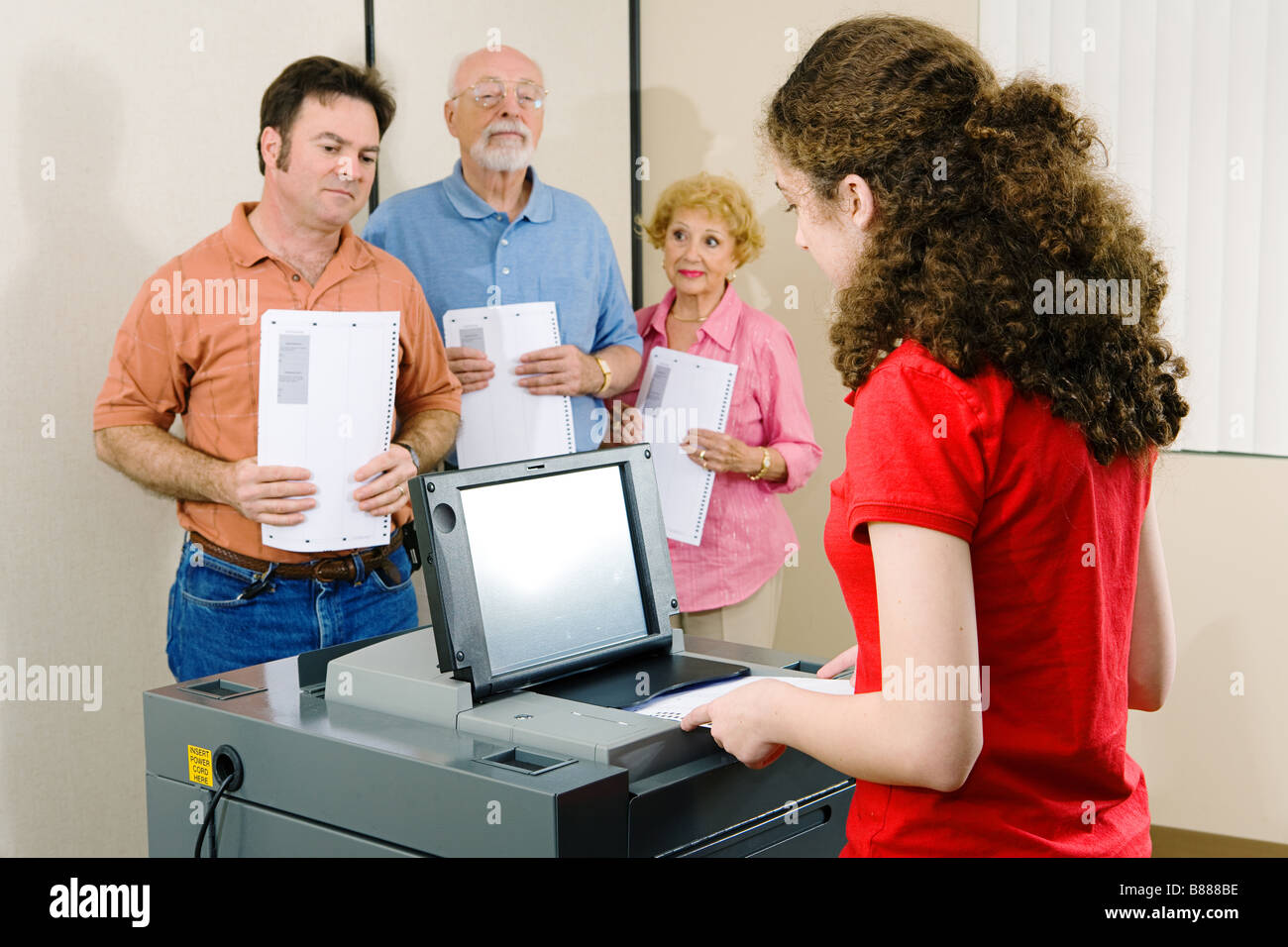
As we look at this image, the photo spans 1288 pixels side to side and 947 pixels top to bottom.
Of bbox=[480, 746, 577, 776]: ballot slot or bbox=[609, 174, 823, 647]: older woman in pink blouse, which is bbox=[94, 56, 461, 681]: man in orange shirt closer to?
bbox=[609, 174, 823, 647]: older woman in pink blouse

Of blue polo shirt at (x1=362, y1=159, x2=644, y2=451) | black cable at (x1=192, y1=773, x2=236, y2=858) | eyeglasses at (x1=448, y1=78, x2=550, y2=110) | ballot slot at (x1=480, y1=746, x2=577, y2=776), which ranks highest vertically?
eyeglasses at (x1=448, y1=78, x2=550, y2=110)

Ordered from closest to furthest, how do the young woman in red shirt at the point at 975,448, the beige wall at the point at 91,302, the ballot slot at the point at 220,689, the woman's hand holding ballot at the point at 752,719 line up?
the young woman in red shirt at the point at 975,448 < the woman's hand holding ballot at the point at 752,719 < the ballot slot at the point at 220,689 < the beige wall at the point at 91,302

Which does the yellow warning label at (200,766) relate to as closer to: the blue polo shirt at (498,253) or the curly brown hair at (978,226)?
the curly brown hair at (978,226)

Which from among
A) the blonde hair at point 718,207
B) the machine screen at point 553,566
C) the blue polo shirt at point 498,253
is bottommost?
the machine screen at point 553,566

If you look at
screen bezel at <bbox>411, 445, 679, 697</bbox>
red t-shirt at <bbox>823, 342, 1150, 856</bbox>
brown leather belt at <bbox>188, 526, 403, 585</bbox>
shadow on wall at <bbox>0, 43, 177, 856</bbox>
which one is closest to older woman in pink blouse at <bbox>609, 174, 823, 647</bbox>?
brown leather belt at <bbox>188, 526, 403, 585</bbox>

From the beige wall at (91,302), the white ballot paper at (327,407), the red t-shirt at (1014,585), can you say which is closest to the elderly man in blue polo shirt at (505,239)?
the beige wall at (91,302)

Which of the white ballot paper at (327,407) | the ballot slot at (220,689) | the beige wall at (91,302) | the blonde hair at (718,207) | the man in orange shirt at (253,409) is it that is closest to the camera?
the ballot slot at (220,689)

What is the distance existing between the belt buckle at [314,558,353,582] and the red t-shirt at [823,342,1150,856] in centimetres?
133

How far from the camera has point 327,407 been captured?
1.98 metres

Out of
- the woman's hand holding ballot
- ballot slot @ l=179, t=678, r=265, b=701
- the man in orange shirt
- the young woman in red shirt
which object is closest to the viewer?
the young woman in red shirt

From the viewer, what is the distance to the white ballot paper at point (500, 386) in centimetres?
257

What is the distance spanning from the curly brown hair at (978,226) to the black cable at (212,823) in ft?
2.49

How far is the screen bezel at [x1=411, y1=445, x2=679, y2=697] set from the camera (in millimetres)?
1146
